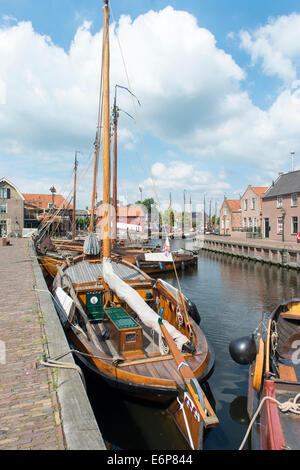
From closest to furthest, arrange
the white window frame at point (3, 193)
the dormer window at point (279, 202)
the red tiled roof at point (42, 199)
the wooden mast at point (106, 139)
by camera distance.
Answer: the wooden mast at point (106, 139) → the dormer window at point (279, 202) → the white window frame at point (3, 193) → the red tiled roof at point (42, 199)

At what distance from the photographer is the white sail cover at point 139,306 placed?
6715 millimetres

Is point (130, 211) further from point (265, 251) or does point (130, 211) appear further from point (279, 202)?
point (265, 251)

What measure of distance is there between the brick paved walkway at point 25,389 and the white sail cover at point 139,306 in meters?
2.14

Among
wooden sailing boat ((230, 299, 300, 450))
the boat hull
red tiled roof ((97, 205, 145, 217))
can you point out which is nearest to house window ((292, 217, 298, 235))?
wooden sailing boat ((230, 299, 300, 450))

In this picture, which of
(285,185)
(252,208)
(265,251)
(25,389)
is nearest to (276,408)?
(25,389)

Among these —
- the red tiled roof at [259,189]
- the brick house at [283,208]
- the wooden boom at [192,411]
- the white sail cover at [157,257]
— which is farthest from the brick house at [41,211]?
the wooden boom at [192,411]

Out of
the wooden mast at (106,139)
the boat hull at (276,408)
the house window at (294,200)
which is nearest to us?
the boat hull at (276,408)

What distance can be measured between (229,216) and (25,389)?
198 ft

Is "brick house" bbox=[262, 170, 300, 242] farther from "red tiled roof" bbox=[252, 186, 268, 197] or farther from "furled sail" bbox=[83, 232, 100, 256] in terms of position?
"furled sail" bbox=[83, 232, 100, 256]

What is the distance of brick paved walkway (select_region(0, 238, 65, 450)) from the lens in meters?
3.54

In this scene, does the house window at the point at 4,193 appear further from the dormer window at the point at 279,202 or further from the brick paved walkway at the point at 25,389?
the brick paved walkway at the point at 25,389

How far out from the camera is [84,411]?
393 cm
